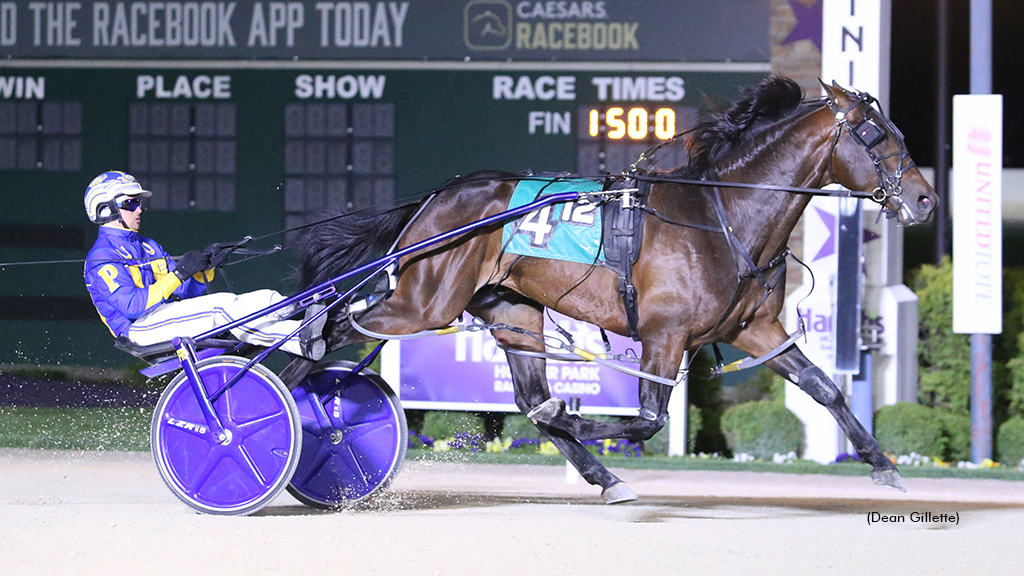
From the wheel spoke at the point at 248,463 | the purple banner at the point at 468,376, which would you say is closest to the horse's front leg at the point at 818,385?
the wheel spoke at the point at 248,463

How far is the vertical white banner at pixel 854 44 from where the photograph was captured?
23.8 feet

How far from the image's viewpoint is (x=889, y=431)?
24.8ft

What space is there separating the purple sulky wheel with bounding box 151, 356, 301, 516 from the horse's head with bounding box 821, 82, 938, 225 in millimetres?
2335

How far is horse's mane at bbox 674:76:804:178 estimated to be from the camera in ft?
15.8

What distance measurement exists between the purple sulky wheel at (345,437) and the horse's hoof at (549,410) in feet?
2.04

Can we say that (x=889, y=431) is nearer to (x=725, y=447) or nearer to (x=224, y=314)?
(x=725, y=447)

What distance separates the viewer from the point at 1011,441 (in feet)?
24.6

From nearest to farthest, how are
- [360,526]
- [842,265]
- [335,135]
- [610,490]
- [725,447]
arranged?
[360,526], [610,490], [842,265], [725,447], [335,135]

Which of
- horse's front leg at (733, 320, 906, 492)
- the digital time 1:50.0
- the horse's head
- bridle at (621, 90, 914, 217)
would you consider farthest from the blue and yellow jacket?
the digital time 1:50.0

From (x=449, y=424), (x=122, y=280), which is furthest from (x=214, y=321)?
(x=449, y=424)

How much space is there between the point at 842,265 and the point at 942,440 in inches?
53.5

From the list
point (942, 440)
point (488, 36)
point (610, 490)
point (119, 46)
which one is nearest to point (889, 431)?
point (942, 440)

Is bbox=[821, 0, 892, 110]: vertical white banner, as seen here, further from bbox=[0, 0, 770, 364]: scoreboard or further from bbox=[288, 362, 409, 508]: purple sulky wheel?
bbox=[288, 362, 409, 508]: purple sulky wheel

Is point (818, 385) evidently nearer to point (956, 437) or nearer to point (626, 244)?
point (626, 244)
